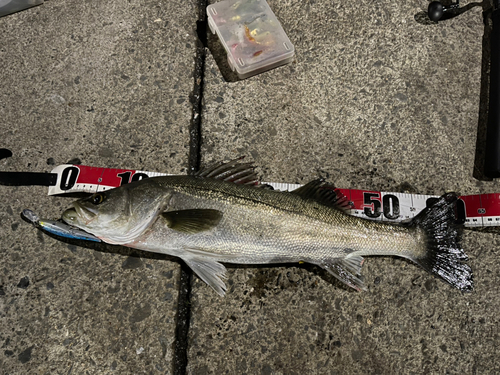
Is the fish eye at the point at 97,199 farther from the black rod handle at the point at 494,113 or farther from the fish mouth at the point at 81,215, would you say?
the black rod handle at the point at 494,113

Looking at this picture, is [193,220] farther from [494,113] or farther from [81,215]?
[494,113]

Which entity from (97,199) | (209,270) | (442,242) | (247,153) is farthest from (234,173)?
(442,242)

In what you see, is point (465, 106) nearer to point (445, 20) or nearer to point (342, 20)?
point (445, 20)

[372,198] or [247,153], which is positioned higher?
[247,153]

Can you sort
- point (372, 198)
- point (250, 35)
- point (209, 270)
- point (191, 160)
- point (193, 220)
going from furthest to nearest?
point (250, 35) < point (191, 160) < point (372, 198) < point (209, 270) < point (193, 220)

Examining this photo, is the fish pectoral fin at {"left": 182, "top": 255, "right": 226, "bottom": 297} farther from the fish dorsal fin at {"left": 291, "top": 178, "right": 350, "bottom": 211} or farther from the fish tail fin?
the fish tail fin

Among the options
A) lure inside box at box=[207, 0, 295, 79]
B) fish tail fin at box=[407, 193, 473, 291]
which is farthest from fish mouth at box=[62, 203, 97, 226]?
fish tail fin at box=[407, 193, 473, 291]
